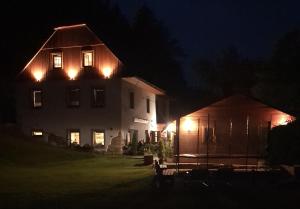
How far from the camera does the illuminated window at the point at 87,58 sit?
39859 millimetres

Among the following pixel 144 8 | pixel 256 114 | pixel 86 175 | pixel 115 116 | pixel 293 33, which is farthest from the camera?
pixel 144 8

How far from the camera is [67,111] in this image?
1602 inches

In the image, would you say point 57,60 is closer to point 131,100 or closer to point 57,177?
point 131,100

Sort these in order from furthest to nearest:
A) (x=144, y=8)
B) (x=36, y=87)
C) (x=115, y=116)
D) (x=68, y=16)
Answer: (x=144, y=8)
(x=68, y=16)
(x=36, y=87)
(x=115, y=116)

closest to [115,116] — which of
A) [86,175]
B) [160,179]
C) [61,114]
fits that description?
[61,114]

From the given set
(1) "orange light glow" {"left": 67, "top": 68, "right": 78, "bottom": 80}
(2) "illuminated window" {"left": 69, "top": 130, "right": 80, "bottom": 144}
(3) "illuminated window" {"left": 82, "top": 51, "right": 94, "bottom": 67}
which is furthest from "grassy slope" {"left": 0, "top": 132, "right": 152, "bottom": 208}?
(3) "illuminated window" {"left": 82, "top": 51, "right": 94, "bottom": 67}

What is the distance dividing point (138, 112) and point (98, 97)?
505 centimetres

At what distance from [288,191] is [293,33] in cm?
2143

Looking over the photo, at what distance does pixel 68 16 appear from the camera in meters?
59.6

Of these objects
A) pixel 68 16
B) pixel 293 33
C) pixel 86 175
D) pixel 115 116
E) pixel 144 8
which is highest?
pixel 144 8

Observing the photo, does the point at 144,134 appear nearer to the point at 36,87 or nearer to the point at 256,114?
the point at 36,87

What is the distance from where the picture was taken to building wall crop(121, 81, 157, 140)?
131ft

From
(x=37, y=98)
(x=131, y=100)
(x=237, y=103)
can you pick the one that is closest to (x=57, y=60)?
(x=37, y=98)

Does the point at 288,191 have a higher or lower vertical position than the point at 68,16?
lower
